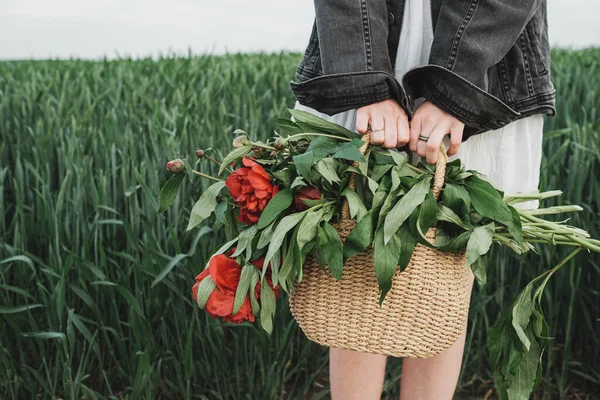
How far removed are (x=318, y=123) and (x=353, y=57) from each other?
119 mm

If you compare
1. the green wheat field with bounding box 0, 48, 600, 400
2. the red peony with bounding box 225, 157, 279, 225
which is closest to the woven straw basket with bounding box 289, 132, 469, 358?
the red peony with bounding box 225, 157, 279, 225

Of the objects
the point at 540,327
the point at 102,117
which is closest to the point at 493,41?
the point at 540,327

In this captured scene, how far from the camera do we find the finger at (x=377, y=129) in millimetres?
989

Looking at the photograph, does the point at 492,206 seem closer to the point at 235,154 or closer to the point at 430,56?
the point at 430,56

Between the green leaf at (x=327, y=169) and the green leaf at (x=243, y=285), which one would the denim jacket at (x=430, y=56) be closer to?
the green leaf at (x=327, y=169)

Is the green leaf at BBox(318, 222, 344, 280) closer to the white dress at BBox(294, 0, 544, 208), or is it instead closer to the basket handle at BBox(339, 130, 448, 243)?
the basket handle at BBox(339, 130, 448, 243)

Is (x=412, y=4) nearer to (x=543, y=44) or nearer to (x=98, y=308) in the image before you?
(x=543, y=44)

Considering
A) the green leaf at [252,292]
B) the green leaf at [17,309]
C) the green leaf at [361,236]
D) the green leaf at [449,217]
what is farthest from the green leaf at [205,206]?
the green leaf at [17,309]

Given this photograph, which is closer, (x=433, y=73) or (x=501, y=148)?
(x=433, y=73)

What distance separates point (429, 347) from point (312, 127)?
1.19 feet

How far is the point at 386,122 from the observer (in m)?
Answer: 1.00

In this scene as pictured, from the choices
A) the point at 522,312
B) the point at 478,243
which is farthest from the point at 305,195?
the point at 522,312

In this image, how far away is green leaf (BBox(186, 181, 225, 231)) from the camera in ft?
3.28

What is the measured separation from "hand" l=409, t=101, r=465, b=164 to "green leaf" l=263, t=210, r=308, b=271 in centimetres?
21
